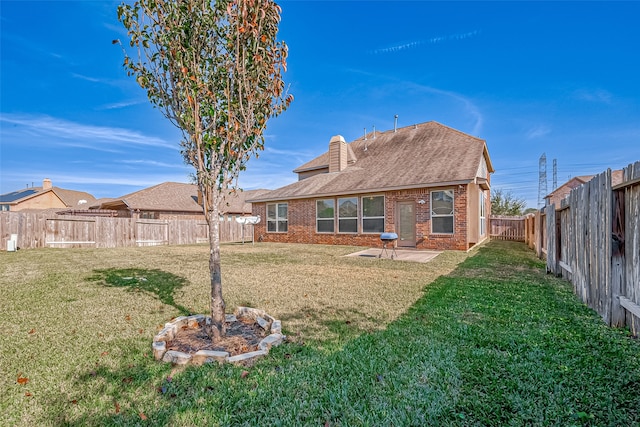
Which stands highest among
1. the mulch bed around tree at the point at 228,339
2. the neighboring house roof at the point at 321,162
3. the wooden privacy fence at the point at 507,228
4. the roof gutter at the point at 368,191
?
the neighboring house roof at the point at 321,162

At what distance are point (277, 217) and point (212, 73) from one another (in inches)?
570

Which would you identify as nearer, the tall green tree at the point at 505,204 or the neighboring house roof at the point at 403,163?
the neighboring house roof at the point at 403,163

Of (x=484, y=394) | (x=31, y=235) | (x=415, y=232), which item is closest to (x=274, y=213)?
(x=415, y=232)

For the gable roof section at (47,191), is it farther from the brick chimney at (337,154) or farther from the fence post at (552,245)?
the fence post at (552,245)

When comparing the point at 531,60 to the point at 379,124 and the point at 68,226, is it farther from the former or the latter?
the point at 68,226

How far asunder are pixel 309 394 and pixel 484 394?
130 cm

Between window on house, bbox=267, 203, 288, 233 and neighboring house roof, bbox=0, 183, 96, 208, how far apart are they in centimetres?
2658

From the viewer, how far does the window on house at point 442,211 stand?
38.3 ft

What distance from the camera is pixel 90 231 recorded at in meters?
15.5

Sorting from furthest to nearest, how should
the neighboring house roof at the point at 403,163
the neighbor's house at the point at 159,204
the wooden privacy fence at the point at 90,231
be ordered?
the neighbor's house at the point at 159,204 < the wooden privacy fence at the point at 90,231 < the neighboring house roof at the point at 403,163

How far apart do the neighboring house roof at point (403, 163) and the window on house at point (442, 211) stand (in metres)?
0.65

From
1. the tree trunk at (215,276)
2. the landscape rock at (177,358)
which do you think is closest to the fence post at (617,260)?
the tree trunk at (215,276)

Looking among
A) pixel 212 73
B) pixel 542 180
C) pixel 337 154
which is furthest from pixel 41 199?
pixel 542 180

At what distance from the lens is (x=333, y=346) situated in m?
3.11
